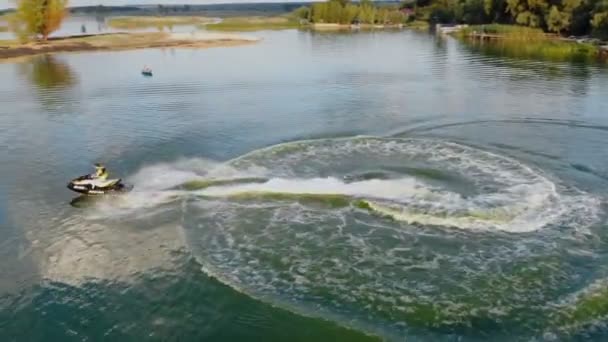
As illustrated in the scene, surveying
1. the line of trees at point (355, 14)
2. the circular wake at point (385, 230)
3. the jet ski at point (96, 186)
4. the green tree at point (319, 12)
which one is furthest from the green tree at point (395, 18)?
the jet ski at point (96, 186)

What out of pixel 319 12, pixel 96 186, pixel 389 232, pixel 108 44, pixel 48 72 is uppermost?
pixel 319 12

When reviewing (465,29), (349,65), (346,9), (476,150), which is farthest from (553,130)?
(346,9)

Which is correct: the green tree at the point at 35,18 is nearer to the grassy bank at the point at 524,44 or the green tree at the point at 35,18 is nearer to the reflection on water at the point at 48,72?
the reflection on water at the point at 48,72

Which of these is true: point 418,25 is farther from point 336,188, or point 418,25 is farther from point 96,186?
point 96,186


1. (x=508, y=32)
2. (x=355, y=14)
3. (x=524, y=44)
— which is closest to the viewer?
(x=524, y=44)

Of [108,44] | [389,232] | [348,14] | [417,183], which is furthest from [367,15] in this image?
[389,232]

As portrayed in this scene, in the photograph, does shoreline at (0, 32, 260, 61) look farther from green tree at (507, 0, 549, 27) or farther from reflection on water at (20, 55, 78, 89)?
green tree at (507, 0, 549, 27)
